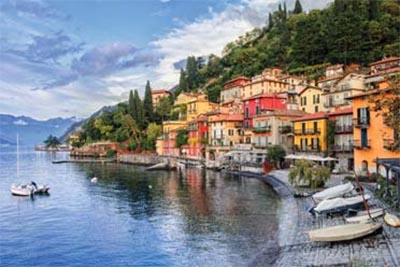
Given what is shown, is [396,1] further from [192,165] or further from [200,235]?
[200,235]

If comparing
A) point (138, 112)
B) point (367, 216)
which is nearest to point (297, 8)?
point (138, 112)

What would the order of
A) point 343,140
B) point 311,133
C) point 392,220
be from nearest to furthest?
point 392,220
point 343,140
point 311,133

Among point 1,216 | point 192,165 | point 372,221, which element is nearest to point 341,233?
point 372,221

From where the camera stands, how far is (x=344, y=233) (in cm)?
1828

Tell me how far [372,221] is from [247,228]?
742cm

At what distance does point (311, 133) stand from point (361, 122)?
13799mm

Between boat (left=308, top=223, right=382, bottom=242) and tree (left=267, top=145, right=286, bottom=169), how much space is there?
126 feet

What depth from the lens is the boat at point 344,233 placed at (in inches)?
717

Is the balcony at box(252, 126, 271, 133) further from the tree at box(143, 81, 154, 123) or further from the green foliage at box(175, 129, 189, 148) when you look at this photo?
the tree at box(143, 81, 154, 123)

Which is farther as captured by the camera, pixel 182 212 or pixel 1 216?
pixel 1 216

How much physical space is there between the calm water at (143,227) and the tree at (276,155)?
1208 centimetres

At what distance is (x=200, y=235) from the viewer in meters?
23.9

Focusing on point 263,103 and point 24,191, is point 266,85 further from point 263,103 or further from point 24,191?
point 24,191

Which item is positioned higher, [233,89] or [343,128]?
[233,89]
